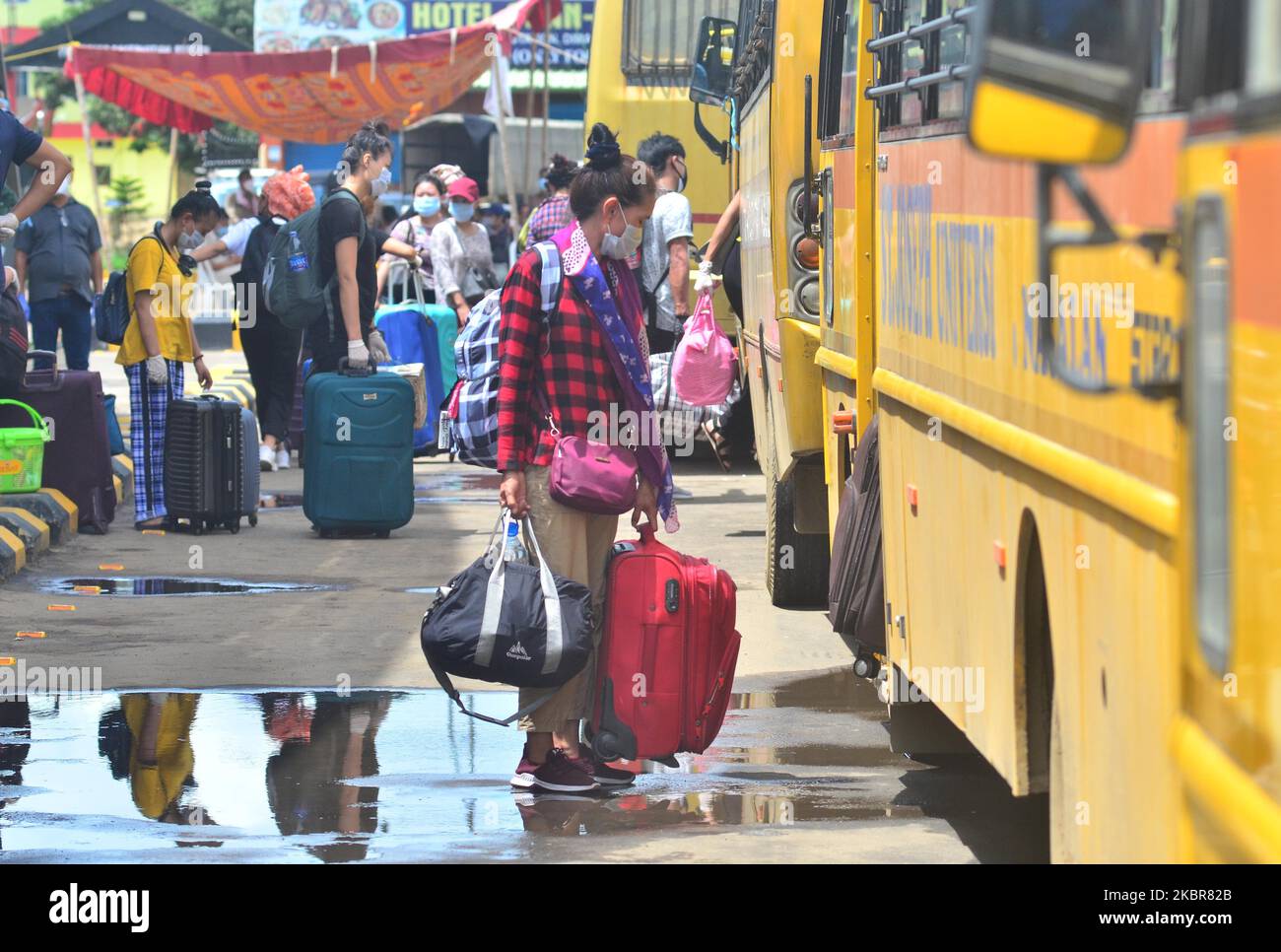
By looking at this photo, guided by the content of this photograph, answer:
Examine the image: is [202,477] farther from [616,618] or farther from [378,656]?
[616,618]

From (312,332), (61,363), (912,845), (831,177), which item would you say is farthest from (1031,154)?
(61,363)

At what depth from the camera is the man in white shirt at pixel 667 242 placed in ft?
41.4

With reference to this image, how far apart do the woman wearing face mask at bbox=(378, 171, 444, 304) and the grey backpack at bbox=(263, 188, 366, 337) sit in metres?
4.13

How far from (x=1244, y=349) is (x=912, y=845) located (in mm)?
3110

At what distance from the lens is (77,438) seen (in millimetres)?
11094

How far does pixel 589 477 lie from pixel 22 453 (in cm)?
530

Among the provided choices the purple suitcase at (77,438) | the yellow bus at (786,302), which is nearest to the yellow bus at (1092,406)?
the yellow bus at (786,302)

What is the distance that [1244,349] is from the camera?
255 cm

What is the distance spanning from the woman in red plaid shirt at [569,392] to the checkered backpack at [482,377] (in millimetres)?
30

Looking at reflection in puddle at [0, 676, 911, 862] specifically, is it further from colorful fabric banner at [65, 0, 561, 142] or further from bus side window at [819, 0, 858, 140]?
colorful fabric banner at [65, 0, 561, 142]

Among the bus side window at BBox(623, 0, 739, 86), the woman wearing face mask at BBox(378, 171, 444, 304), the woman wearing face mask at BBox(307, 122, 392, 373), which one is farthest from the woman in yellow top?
the bus side window at BBox(623, 0, 739, 86)

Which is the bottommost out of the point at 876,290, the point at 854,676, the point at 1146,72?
the point at 854,676

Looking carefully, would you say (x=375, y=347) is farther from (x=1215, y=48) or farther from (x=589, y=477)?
(x=1215, y=48)

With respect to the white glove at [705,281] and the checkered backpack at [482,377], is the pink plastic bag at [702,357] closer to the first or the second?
the white glove at [705,281]
